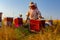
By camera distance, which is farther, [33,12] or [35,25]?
[33,12]

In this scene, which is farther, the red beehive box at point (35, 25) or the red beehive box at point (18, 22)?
the red beehive box at point (18, 22)

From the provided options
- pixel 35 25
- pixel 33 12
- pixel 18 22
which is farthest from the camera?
pixel 18 22

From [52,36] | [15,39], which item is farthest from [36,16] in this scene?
[52,36]

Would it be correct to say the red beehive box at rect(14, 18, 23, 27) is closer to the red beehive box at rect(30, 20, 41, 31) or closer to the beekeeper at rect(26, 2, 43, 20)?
the beekeeper at rect(26, 2, 43, 20)

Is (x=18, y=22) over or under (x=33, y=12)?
under

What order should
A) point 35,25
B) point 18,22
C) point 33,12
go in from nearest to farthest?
1. point 35,25
2. point 33,12
3. point 18,22

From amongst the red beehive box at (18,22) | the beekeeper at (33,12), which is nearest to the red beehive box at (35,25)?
A: the beekeeper at (33,12)

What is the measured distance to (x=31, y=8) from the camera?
6504mm

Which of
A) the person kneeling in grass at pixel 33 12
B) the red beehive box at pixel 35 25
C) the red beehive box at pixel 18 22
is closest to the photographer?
the red beehive box at pixel 35 25

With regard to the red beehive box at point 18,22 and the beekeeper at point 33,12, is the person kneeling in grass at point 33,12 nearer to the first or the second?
the beekeeper at point 33,12

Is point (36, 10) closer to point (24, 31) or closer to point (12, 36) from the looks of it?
point (24, 31)

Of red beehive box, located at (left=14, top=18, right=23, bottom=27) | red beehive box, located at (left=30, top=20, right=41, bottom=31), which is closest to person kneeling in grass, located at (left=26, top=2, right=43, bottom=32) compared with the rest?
red beehive box, located at (left=14, top=18, right=23, bottom=27)

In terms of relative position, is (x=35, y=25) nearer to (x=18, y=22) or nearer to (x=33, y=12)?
(x=33, y=12)

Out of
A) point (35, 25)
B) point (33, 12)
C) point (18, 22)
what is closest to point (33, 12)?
point (33, 12)
